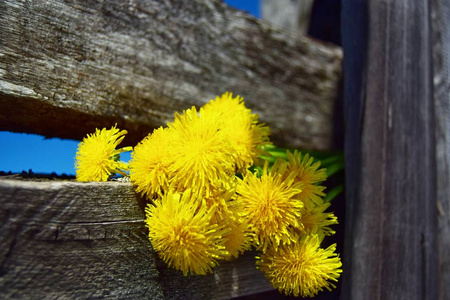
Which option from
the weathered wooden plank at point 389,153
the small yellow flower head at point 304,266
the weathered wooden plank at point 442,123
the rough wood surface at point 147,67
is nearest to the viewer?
the small yellow flower head at point 304,266

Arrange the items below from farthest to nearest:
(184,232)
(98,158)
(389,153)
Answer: (389,153) → (98,158) → (184,232)

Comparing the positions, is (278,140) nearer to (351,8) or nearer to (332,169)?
(332,169)

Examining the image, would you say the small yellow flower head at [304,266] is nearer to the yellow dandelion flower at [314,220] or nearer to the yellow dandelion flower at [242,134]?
the yellow dandelion flower at [314,220]

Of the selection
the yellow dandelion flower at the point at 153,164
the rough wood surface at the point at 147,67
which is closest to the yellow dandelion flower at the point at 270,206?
the yellow dandelion flower at the point at 153,164

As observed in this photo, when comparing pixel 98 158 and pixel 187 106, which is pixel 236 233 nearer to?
pixel 98 158

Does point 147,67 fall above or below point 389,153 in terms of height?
above

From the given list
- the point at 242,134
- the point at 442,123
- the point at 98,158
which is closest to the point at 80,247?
the point at 98,158

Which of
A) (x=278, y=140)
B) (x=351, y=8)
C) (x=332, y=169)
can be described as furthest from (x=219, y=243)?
(x=351, y=8)
